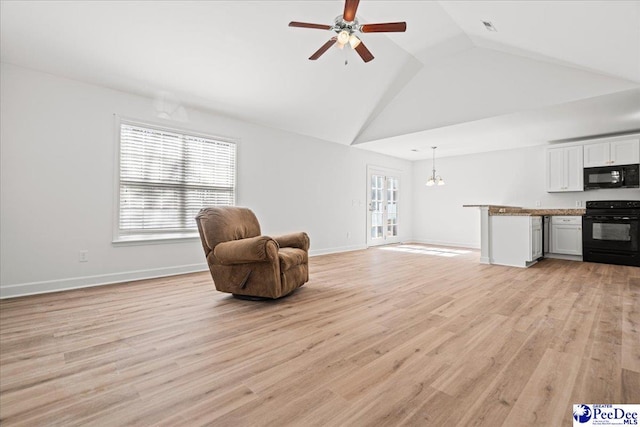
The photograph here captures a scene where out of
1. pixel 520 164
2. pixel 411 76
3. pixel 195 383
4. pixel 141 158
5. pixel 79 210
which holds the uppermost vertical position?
pixel 411 76

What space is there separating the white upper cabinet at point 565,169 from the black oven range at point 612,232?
2.18 ft

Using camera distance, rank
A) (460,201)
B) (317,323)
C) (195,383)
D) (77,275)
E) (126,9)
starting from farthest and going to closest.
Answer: (460,201) → (77,275) → (126,9) → (317,323) → (195,383)

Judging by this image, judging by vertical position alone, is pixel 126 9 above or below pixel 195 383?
above

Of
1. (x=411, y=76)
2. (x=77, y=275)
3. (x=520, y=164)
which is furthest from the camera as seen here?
(x=520, y=164)

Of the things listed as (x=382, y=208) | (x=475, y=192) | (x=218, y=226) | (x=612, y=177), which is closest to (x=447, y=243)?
(x=475, y=192)

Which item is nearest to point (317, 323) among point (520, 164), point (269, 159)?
point (269, 159)

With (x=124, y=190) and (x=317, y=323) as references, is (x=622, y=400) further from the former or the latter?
(x=124, y=190)

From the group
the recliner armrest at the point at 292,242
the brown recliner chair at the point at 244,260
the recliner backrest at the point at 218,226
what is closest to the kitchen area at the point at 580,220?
the recliner armrest at the point at 292,242

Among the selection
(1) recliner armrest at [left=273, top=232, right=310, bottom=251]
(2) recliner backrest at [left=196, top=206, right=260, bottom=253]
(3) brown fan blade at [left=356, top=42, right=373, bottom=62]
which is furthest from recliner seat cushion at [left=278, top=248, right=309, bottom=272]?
(3) brown fan blade at [left=356, top=42, right=373, bottom=62]

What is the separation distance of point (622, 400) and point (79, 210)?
5.13 m

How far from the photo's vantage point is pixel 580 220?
5.64m

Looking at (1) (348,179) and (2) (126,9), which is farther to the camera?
(1) (348,179)

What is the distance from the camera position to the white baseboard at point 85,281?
3314 millimetres

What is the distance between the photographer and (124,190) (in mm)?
4062
